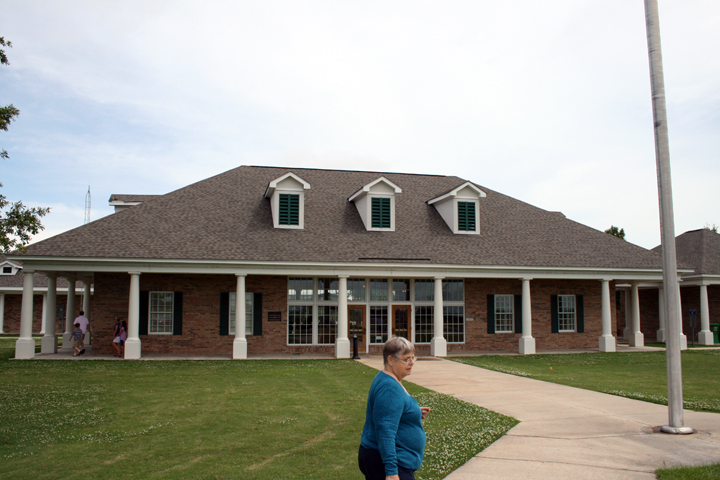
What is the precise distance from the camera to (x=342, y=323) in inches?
829

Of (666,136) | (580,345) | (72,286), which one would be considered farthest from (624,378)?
(72,286)

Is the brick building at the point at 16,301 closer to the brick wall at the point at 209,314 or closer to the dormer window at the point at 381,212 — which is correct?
the brick wall at the point at 209,314

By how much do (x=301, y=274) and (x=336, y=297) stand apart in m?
2.49

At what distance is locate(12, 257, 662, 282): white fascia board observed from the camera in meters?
19.3

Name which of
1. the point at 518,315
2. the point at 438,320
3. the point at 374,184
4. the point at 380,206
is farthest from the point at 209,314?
the point at 518,315

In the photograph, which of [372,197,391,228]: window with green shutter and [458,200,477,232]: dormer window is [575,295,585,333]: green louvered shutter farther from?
[372,197,391,228]: window with green shutter

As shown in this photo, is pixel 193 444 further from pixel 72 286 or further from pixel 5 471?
pixel 72 286

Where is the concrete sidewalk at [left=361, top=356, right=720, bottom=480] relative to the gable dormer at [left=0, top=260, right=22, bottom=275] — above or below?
below

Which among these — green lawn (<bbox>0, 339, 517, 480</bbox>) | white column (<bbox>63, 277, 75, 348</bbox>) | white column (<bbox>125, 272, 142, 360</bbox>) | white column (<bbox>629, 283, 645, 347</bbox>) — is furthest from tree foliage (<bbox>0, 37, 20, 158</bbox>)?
white column (<bbox>629, 283, 645, 347</bbox>)

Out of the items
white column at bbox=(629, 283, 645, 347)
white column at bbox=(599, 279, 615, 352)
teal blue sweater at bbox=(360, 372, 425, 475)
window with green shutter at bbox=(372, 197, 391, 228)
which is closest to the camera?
teal blue sweater at bbox=(360, 372, 425, 475)

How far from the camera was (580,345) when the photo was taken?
2472 centimetres

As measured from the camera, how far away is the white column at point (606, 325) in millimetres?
23344

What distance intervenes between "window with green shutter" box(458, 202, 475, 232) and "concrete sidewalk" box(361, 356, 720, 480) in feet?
39.9

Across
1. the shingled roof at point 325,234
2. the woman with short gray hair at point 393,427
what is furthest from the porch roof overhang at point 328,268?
the woman with short gray hair at point 393,427
